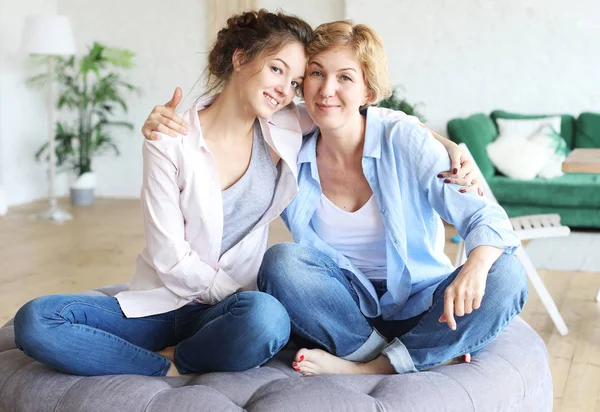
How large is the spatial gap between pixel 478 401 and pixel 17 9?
6.60 metres

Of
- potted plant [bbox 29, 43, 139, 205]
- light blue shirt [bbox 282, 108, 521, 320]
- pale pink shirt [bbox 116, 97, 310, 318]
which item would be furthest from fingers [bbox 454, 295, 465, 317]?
potted plant [bbox 29, 43, 139, 205]

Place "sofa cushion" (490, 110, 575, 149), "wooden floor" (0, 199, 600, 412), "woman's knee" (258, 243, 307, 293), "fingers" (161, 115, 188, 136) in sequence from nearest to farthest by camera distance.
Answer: "woman's knee" (258, 243, 307, 293), "fingers" (161, 115, 188, 136), "wooden floor" (0, 199, 600, 412), "sofa cushion" (490, 110, 575, 149)

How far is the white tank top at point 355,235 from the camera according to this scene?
249 centimetres

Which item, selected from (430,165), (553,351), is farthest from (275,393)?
(553,351)

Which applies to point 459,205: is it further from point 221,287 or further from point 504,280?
point 221,287

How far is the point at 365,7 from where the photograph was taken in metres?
7.13

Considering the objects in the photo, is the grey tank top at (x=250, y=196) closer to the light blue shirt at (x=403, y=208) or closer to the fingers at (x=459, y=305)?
the light blue shirt at (x=403, y=208)

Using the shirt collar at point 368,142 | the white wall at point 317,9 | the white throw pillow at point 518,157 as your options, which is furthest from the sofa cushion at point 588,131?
the shirt collar at point 368,142

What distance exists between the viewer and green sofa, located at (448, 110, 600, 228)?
6043mm

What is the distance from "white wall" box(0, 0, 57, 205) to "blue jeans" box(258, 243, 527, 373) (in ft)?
18.7

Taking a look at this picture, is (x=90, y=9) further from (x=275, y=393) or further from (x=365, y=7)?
(x=275, y=393)

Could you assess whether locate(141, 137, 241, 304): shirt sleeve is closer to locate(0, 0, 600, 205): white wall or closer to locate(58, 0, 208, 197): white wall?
locate(0, 0, 600, 205): white wall

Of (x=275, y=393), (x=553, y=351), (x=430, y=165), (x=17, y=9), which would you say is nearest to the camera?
(x=275, y=393)

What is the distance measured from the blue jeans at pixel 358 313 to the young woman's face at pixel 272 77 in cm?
43
